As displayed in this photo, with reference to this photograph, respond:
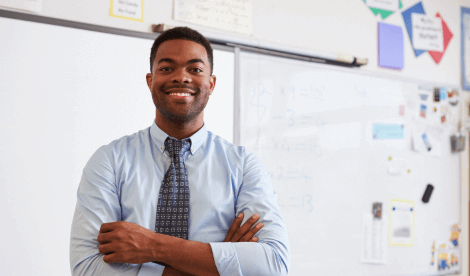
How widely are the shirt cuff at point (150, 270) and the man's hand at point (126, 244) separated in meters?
0.06

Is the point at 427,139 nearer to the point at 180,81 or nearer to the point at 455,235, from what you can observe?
the point at 455,235

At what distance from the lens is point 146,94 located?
1.63 m

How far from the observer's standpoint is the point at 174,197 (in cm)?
106

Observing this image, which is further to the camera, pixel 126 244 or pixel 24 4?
pixel 24 4

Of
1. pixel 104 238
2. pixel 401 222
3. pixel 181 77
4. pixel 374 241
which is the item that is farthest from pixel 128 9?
pixel 401 222

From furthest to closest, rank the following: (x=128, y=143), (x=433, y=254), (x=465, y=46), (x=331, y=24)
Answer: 1. (x=465, y=46)
2. (x=433, y=254)
3. (x=331, y=24)
4. (x=128, y=143)

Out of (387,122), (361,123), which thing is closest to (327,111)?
(361,123)

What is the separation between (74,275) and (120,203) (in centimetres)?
21

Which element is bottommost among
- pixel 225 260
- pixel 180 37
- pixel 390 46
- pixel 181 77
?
pixel 225 260

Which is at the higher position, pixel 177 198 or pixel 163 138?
pixel 163 138

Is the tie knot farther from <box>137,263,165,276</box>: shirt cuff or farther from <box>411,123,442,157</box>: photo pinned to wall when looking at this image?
<box>411,123,442,157</box>: photo pinned to wall

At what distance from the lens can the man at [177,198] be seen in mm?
909

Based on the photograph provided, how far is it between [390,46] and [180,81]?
5.58 ft

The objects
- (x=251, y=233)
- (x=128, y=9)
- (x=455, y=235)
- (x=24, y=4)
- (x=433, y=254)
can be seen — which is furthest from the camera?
(x=455, y=235)
